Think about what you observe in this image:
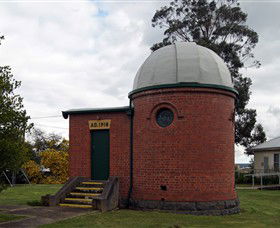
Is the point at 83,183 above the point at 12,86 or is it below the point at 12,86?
below

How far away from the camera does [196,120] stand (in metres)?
12.9

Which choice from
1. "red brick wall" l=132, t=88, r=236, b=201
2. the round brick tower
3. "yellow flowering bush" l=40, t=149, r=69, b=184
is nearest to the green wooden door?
the round brick tower

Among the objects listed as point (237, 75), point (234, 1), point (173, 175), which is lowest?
point (173, 175)

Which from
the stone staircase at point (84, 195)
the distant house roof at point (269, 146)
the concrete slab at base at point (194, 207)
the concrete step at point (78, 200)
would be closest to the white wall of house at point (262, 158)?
the distant house roof at point (269, 146)

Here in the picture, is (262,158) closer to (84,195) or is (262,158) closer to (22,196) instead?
(22,196)

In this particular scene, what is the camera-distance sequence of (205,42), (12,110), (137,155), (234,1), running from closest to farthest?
(12,110) < (137,155) < (205,42) < (234,1)

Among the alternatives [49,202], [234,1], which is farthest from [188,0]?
[49,202]

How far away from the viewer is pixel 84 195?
13.8 metres

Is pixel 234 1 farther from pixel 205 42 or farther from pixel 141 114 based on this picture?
pixel 141 114

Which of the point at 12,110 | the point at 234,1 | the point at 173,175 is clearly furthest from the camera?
the point at 234,1

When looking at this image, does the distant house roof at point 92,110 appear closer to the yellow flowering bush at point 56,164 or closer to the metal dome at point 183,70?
the metal dome at point 183,70

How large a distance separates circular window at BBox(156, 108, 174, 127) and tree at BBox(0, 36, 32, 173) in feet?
16.0

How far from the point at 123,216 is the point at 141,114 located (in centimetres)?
381

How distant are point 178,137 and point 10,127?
18.3 feet
